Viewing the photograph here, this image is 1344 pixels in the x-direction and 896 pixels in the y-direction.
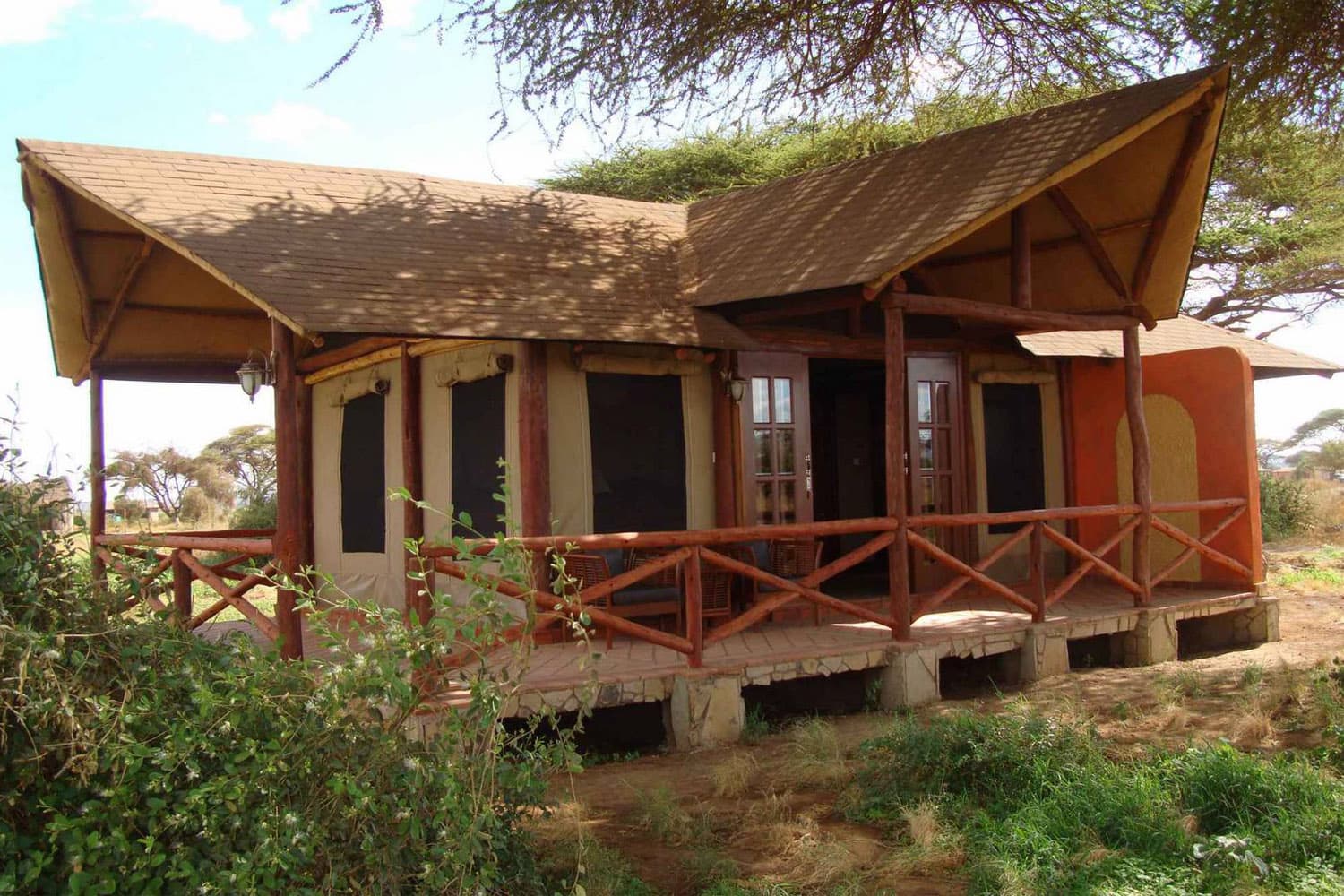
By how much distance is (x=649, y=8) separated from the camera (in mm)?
9750

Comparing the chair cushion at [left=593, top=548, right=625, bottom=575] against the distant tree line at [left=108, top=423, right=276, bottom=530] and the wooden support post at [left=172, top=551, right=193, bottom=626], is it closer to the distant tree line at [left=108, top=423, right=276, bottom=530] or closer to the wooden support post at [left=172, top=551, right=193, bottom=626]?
the wooden support post at [left=172, top=551, right=193, bottom=626]

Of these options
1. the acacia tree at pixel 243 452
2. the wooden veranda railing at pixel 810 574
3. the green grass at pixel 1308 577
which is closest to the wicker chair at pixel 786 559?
the wooden veranda railing at pixel 810 574

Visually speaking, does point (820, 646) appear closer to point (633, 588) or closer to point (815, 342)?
point (633, 588)

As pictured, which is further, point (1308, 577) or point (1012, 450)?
point (1308, 577)

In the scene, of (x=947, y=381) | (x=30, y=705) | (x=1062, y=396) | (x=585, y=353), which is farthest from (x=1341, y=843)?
(x=1062, y=396)

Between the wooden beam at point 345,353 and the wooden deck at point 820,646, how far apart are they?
2.43 metres

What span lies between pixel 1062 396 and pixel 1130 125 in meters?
Result: 4.12

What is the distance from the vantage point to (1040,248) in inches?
361

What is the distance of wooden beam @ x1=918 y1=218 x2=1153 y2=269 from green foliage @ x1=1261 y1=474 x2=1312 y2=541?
1212cm

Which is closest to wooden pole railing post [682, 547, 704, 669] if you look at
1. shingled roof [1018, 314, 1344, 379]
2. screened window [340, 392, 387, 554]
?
screened window [340, 392, 387, 554]

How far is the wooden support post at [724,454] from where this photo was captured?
28.0ft

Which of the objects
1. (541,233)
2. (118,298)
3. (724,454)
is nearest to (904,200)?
(724,454)

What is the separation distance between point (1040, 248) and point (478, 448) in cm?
498

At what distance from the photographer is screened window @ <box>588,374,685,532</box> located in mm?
8180
